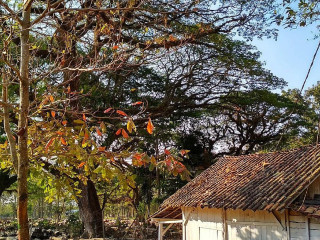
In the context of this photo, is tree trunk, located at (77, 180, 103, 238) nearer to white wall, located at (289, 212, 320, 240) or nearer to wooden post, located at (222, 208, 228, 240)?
wooden post, located at (222, 208, 228, 240)

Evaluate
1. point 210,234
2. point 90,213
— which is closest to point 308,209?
point 210,234

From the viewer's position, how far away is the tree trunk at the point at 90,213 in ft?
65.4

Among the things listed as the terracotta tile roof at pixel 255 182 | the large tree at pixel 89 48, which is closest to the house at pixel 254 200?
the terracotta tile roof at pixel 255 182

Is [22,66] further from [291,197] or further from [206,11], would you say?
[206,11]

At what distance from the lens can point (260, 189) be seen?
11891 millimetres

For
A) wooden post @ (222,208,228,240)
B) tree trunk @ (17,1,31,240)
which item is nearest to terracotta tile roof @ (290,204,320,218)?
wooden post @ (222,208,228,240)

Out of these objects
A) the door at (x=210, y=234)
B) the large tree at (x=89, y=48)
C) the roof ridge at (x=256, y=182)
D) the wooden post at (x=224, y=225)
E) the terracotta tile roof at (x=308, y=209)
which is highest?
the large tree at (x=89, y=48)

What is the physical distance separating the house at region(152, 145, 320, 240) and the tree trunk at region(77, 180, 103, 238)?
220 inches

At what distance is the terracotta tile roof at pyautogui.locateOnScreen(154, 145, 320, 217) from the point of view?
10.9 metres

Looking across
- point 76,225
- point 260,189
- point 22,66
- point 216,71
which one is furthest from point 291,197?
point 76,225

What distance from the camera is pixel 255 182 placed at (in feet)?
41.8

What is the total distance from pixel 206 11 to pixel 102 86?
257 inches

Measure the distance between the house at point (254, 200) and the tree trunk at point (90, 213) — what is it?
5.59m

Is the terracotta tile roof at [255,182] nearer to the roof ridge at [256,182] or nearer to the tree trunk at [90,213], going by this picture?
the roof ridge at [256,182]
